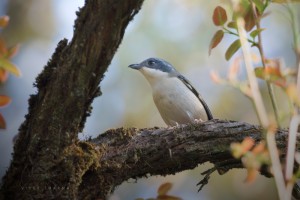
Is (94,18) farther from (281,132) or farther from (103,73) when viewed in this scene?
(281,132)

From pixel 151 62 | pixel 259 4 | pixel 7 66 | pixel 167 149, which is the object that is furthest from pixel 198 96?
pixel 7 66

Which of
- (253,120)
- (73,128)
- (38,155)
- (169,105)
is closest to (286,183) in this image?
(73,128)

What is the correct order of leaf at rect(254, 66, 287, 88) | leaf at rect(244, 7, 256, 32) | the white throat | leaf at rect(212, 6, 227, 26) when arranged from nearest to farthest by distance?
leaf at rect(254, 66, 287, 88)
leaf at rect(212, 6, 227, 26)
leaf at rect(244, 7, 256, 32)
the white throat

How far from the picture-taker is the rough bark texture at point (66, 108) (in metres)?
2.30

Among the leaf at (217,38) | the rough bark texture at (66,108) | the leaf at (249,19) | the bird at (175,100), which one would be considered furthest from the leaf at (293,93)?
the bird at (175,100)

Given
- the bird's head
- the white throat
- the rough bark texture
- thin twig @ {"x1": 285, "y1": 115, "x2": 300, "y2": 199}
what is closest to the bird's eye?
the bird's head

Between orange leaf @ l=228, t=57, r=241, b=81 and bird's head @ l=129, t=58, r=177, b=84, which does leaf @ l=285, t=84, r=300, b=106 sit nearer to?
orange leaf @ l=228, t=57, r=241, b=81

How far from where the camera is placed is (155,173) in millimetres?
3195

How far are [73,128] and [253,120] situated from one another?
4693mm

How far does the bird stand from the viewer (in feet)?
15.5

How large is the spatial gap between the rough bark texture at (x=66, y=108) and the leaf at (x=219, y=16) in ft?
1.60

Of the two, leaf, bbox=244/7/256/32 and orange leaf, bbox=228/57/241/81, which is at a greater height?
leaf, bbox=244/7/256/32

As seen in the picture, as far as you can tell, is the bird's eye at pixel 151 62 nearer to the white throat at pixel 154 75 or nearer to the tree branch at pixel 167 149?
the white throat at pixel 154 75

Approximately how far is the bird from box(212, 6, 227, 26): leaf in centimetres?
221
